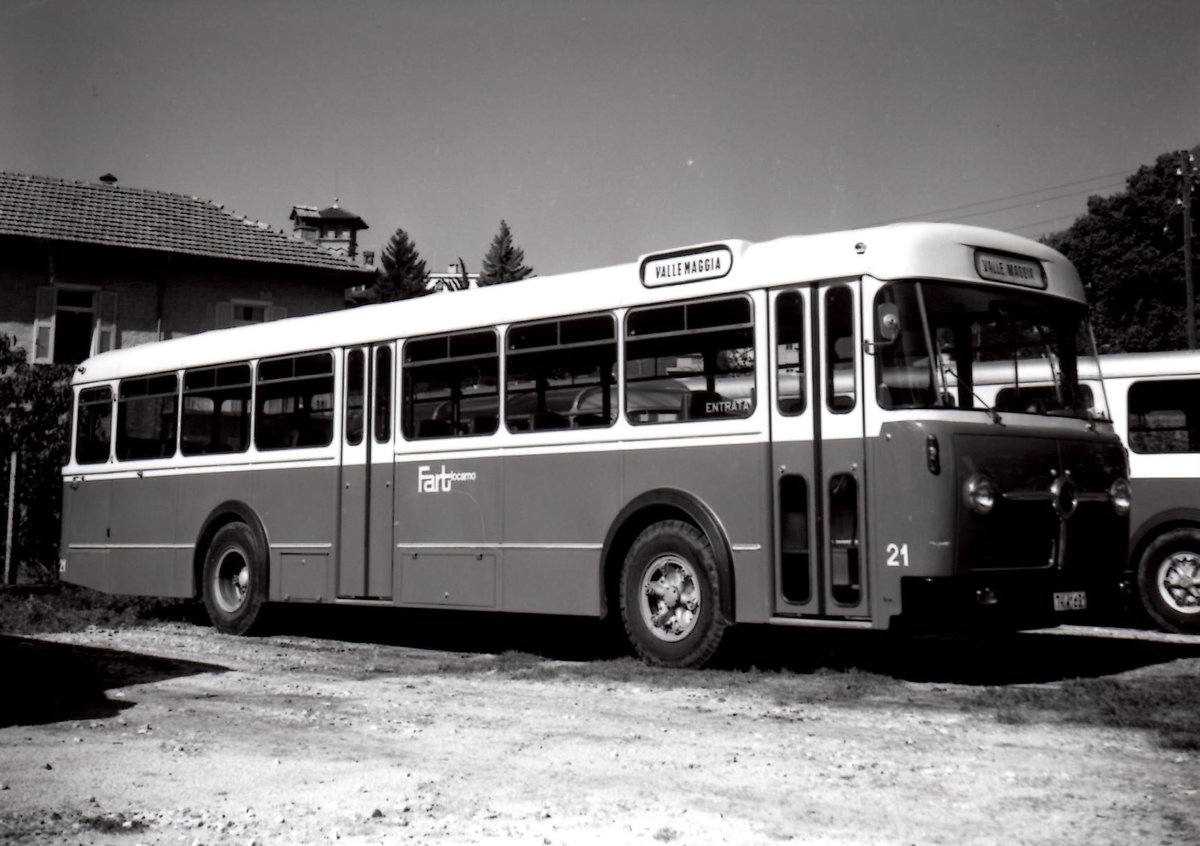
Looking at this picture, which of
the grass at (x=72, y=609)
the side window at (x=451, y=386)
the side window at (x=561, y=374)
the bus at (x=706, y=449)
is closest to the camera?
the bus at (x=706, y=449)

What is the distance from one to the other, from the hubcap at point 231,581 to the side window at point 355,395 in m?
2.23

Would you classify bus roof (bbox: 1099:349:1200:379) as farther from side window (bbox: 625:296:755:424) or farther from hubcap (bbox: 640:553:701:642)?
hubcap (bbox: 640:553:701:642)

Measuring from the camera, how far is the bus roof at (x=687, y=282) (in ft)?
30.3

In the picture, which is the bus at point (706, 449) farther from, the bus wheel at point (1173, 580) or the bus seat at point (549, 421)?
the bus wheel at point (1173, 580)

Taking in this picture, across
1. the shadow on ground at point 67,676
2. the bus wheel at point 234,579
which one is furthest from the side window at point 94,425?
the shadow on ground at point 67,676

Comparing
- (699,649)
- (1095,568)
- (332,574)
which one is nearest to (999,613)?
(1095,568)

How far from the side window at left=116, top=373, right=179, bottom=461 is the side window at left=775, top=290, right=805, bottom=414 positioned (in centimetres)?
805

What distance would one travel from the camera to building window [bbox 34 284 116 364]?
2981cm

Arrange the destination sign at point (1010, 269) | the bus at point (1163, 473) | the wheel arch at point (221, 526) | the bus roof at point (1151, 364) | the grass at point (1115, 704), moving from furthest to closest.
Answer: the wheel arch at point (221, 526) < the bus roof at point (1151, 364) < the bus at point (1163, 473) < the destination sign at point (1010, 269) < the grass at point (1115, 704)

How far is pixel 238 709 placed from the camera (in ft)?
27.6

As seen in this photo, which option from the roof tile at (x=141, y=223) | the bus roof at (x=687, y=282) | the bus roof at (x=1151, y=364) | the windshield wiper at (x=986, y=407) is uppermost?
the roof tile at (x=141, y=223)

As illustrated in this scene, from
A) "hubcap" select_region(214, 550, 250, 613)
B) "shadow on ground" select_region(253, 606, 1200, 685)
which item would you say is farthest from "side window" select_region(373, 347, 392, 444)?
"hubcap" select_region(214, 550, 250, 613)

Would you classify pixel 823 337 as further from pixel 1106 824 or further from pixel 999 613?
pixel 1106 824

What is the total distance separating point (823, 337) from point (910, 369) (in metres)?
0.69
